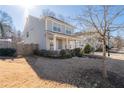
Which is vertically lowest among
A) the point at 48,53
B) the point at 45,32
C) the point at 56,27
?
the point at 48,53

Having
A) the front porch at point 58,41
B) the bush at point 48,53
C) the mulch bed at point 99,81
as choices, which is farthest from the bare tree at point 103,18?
the front porch at point 58,41

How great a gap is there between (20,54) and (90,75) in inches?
365

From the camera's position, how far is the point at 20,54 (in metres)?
14.3

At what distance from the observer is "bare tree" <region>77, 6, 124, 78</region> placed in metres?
6.27

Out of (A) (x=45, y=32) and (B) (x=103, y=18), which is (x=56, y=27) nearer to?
(A) (x=45, y=32)

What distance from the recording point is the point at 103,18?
633cm

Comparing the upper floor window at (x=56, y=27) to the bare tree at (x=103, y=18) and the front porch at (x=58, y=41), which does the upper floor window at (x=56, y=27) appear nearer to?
the front porch at (x=58, y=41)

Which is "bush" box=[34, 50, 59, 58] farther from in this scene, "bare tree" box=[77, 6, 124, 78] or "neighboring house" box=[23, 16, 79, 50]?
"bare tree" box=[77, 6, 124, 78]

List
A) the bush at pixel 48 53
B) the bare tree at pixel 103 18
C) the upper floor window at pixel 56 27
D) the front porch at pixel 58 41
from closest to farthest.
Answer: the bare tree at pixel 103 18, the bush at pixel 48 53, the front porch at pixel 58 41, the upper floor window at pixel 56 27

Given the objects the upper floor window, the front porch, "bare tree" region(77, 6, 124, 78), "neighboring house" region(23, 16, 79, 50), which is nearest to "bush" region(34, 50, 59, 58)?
"neighboring house" region(23, 16, 79, 50)

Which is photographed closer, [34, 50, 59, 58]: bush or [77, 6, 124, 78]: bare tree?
[77, 6, 124, 78]: bare tree

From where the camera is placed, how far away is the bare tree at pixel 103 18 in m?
6.27

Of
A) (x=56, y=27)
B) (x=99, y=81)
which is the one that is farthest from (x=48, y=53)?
(x=99, y=81)
